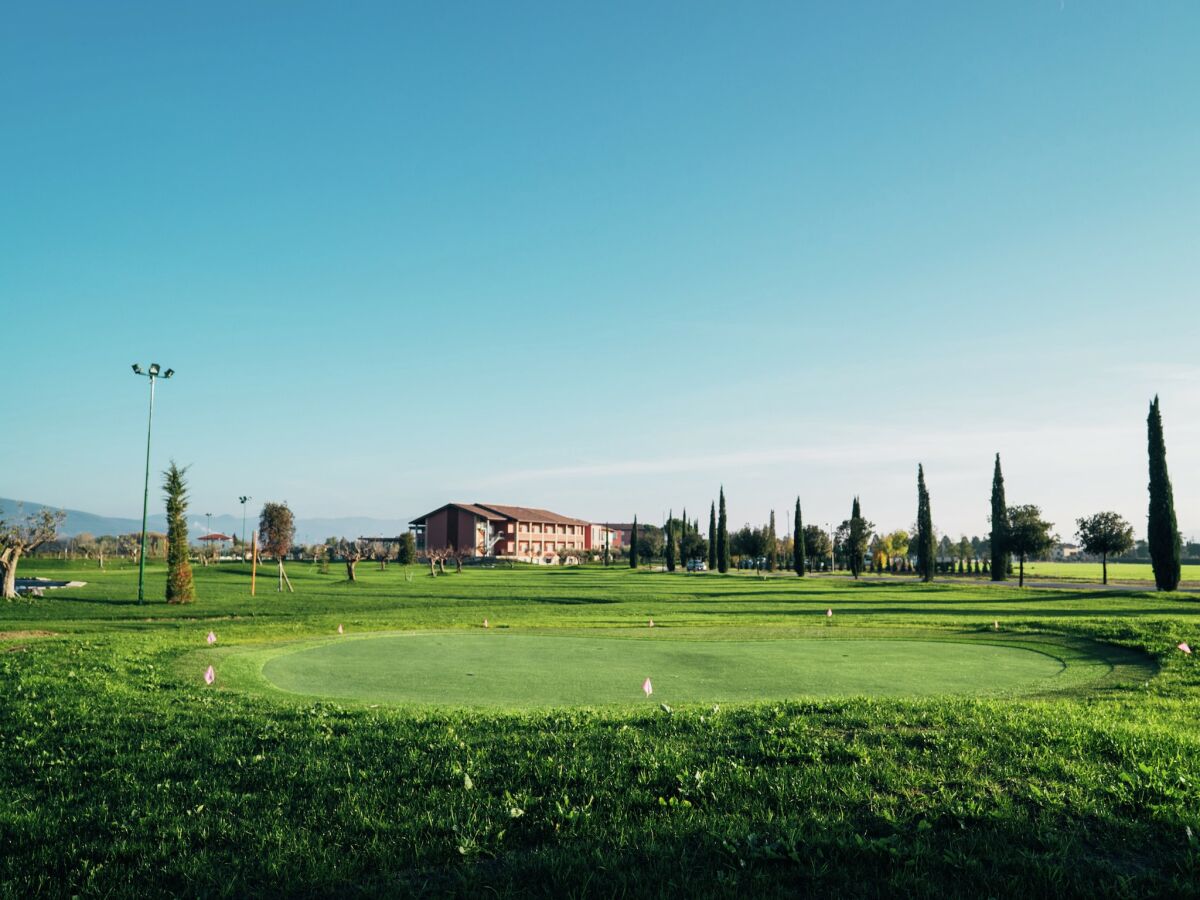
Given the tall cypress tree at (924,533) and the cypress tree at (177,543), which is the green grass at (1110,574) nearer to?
the tall cypress tree at (924,533)

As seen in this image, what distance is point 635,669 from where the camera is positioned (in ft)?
46.9

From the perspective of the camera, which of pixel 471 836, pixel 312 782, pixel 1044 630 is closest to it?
pixel 471 836

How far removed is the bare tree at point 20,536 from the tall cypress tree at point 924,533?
6451 centimetres

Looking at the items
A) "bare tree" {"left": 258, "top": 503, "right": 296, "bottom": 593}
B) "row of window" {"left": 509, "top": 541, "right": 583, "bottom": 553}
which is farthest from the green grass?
"bare tree" {"left": 258, "top": 503, "right": 296, "bottom": 593}

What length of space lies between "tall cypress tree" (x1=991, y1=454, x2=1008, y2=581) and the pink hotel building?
7352cm

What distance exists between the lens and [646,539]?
134 m

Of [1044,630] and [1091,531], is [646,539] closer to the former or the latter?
[1091,531]

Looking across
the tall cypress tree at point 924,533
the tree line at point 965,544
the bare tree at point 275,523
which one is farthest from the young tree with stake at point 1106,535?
the bare tree at point 275,523

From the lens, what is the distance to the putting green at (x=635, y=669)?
1191cm

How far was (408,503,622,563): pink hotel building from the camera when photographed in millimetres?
127625

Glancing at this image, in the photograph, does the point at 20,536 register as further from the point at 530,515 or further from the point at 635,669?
the point at 530,515

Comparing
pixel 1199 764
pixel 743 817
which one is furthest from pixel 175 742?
pixel 1199 764

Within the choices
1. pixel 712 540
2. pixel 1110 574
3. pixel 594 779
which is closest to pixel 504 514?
pixel 712 540

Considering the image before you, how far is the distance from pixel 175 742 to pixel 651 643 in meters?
12.1
